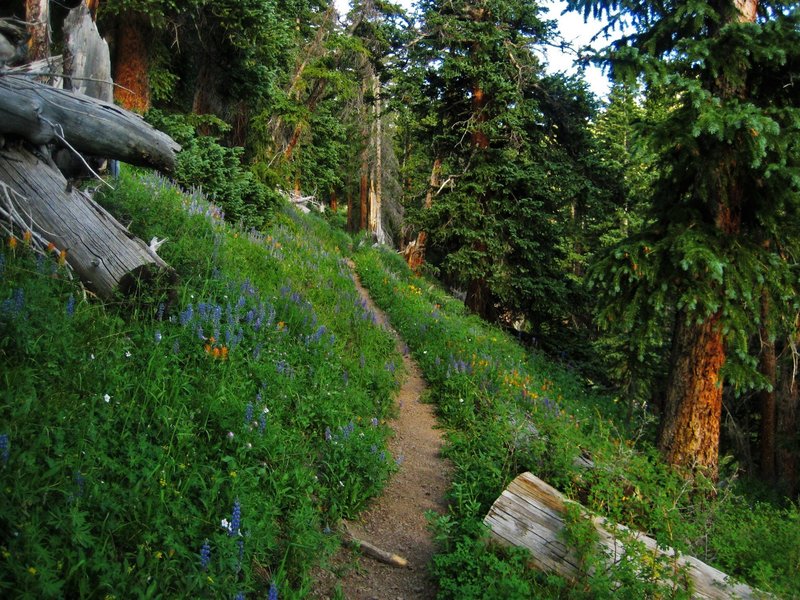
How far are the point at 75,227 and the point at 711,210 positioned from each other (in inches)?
280

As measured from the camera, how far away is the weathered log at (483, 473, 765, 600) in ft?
12.3

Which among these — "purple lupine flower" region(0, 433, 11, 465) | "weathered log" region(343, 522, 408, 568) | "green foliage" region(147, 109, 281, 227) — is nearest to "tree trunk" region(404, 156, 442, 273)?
"green foliage" region(147, 109, 281, 227)

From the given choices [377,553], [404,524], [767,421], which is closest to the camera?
[377,553]

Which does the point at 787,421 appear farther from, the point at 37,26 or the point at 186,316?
the point at 37,26

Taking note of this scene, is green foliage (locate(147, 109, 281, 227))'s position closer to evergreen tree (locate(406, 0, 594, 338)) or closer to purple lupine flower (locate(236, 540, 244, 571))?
evergreen tree (locate(406, 0, 594, 338))

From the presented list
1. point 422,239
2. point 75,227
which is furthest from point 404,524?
point 422,239

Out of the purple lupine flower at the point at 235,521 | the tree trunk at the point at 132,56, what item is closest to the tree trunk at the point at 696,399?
the purple lupine flower at the point at 235,521

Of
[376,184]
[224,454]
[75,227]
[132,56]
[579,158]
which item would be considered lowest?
[224,454]

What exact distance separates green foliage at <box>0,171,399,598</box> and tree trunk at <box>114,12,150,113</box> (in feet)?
17.9

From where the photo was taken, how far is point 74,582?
241 centimetres

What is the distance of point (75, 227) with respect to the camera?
14.6 feet

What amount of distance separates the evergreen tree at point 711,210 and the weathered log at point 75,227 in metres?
5.27

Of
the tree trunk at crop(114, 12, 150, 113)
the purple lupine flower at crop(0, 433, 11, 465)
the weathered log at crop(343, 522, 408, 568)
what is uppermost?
the tree trunk at crop(114, 12, 150, 113)

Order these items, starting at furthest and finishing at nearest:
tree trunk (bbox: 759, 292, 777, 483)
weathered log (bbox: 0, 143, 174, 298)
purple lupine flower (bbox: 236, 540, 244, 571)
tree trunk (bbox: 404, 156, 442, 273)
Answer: tree trunk (bbox: 404, 156, 442, 273)
tree trunk (bbox: 759, 292, 777, 483)
weathered log (bbox: 0, 143, 174, 298)
purple lupine flower (bbox: 236, 540, 244, 571)
